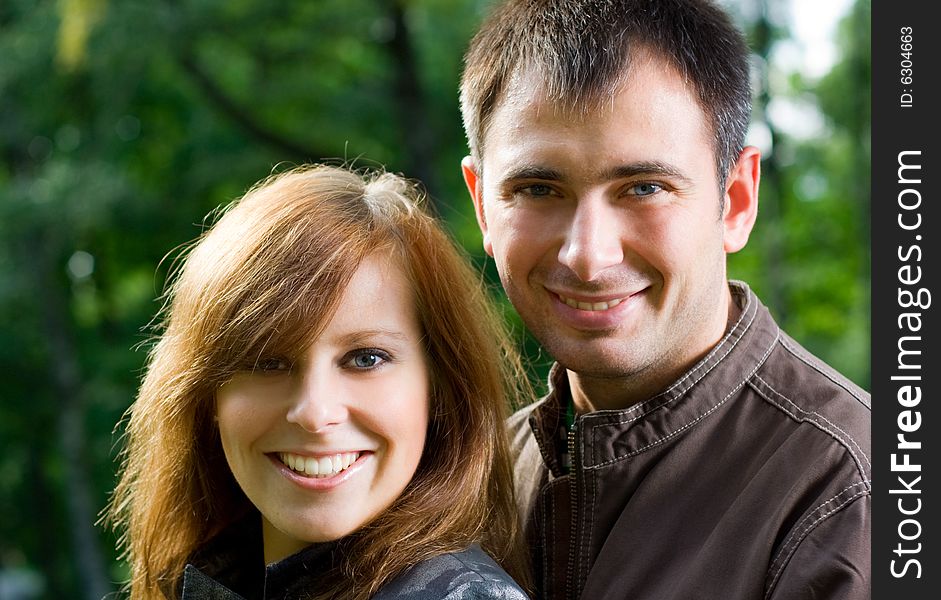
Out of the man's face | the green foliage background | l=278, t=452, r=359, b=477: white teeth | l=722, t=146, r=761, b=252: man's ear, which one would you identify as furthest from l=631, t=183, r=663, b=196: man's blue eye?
the green foliage background

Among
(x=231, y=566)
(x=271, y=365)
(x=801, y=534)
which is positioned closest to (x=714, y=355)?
(x=801, y=534)

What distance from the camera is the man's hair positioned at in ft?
7.43

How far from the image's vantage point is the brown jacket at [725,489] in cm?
200

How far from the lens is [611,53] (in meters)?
2.28

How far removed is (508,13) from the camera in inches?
102

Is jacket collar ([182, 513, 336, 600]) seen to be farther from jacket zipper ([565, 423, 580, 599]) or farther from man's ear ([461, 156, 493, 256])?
man's ear ([461, 156, 493, 256])

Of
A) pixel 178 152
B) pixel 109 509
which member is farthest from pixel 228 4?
pixel 109 509

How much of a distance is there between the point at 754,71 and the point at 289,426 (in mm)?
1389

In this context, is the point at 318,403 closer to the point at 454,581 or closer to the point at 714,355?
the point at 454,581

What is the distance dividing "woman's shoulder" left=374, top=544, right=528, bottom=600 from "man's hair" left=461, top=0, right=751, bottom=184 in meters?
0.92

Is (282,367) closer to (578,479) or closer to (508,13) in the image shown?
(578,479)

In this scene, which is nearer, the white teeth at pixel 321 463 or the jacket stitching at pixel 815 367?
the white teeth at pixel 321 463

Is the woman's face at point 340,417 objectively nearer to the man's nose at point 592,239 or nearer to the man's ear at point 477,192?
the man's nose at point 592,239

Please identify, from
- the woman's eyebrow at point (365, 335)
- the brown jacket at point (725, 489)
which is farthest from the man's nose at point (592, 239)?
the woman's eyebrow at point (365, 335)
